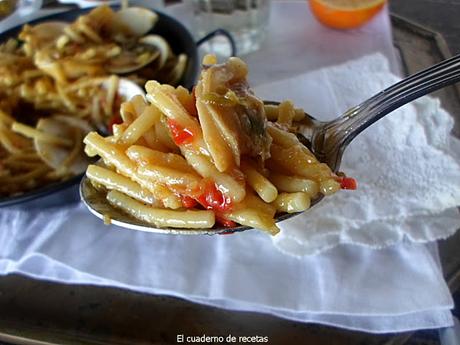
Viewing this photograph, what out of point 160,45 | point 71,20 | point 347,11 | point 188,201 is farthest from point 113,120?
point 347,11

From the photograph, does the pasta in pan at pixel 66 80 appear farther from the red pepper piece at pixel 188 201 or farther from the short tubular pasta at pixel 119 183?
the red pepper piece at pixel 188 201

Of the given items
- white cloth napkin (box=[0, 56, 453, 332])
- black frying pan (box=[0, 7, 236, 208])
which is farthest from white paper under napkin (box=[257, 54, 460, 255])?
black frying pan (box=[0, 7, 236, 208])

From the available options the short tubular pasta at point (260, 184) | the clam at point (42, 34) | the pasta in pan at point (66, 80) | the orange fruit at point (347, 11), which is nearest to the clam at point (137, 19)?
the pasta in pan at point (66, 80)

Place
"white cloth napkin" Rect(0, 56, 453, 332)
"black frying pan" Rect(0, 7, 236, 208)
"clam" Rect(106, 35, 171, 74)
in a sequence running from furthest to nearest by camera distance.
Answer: "clam" Rect(106, 35, 171, 74) → "black frying pan" Rect(0, 7, 236, 208) → "white cloth napkin" Rect(0, 56, 453, 332)

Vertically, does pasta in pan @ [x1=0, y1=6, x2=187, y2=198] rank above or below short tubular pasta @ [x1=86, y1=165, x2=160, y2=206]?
below

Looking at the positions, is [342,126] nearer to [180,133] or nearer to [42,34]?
[180,133]

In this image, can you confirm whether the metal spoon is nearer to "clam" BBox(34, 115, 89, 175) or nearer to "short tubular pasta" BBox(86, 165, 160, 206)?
"short tubular pasta" BBox(86, 165, 160, 206)
